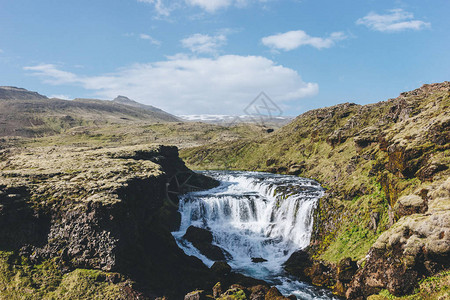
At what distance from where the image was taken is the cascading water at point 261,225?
3700 cm

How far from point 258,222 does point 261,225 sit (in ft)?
4.16

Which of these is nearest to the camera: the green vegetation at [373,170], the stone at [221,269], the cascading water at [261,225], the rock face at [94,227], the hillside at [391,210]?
the hillside at [391,210]

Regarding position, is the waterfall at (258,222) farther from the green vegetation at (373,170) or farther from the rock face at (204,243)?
the green vegetation at (373,170)

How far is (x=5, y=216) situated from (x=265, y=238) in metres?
35.0

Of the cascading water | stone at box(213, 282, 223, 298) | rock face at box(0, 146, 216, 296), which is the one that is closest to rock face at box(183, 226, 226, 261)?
the cascading water

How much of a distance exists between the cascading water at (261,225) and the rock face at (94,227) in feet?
28.8

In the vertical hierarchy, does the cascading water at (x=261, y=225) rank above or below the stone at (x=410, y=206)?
below

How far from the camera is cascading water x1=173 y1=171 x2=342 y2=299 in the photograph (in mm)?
37000

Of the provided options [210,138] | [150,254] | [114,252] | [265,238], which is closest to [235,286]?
[150,254]

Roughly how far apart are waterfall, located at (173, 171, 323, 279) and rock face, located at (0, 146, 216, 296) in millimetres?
8877

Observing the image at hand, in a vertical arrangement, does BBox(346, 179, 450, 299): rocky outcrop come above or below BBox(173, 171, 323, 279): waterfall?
above

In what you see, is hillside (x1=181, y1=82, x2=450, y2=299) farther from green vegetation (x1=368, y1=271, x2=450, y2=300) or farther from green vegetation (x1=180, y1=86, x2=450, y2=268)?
green vegetation (x1=368, y1=271, x2=450, y2=300)

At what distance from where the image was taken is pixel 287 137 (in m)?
106

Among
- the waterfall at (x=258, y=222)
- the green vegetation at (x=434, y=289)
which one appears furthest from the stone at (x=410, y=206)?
the waterfall at (x=258, y=222)
